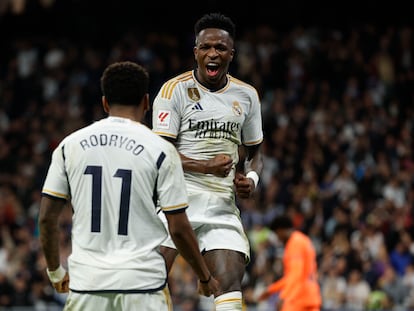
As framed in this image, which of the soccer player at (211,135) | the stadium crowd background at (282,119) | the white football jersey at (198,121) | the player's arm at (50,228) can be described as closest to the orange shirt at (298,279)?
the stadium crowd background at (282,119)

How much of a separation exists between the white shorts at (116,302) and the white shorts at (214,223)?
160 centimetres

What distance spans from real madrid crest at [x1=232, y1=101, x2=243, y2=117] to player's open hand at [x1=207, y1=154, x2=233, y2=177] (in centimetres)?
40

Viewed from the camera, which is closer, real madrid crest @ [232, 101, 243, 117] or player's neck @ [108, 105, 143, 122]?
player's neck @ [108, 105, 143, 122]

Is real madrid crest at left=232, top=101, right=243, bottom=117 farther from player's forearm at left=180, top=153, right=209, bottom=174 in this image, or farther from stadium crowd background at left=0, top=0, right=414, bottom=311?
stadium crowd background at left=0, top=0, right=414, bottom=311

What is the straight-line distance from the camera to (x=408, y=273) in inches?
620

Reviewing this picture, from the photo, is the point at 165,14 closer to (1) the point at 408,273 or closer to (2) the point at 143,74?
(1) the point at 408,273

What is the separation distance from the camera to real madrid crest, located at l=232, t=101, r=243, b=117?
7360mm

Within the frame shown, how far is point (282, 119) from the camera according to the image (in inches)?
807

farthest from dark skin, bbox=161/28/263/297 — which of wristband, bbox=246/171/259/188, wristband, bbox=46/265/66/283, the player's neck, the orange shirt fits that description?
the orange shirt

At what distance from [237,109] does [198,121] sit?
0.35 m

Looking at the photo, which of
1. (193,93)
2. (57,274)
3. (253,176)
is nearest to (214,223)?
(253,176)

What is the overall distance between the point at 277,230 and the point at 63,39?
14.2 m

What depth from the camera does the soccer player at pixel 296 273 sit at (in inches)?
478

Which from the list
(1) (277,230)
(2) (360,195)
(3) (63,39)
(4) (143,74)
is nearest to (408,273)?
(2) (360,195)
